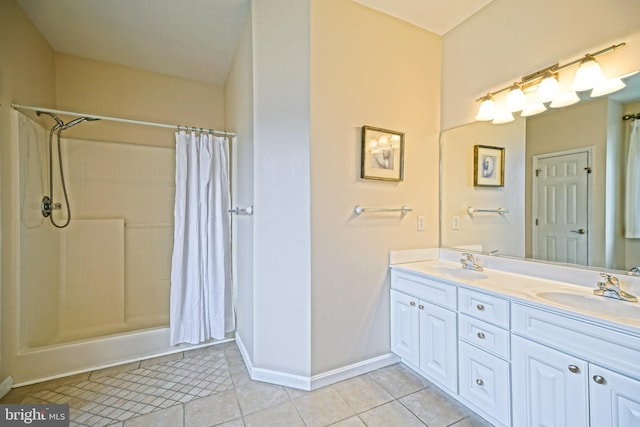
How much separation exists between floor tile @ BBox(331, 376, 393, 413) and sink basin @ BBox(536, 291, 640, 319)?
3.64ft

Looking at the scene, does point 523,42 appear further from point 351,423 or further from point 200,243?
point 200,243

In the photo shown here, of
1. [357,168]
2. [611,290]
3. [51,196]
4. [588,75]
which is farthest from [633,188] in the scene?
[51,196]

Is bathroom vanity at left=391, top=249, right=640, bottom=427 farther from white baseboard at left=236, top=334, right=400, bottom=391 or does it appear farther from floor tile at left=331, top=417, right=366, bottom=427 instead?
floor tile at left=331, top=417, right=366, bottom=427

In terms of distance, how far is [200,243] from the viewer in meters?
2.37

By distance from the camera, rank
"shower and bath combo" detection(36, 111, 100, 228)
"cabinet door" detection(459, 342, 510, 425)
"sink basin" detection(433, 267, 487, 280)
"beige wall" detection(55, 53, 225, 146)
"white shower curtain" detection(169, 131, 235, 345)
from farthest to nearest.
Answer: "beige wall" detection(55, 53, 225, 146) → "white shower curtain" detection(169, 131, 235, 345) → "shower and bath combo" detection(36, 111, 100, 228) → "sink basin" detection(433, 267, 487, 280) → "cabinet door" detection(459, 342, 510, 425)

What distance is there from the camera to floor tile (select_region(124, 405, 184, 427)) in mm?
1489

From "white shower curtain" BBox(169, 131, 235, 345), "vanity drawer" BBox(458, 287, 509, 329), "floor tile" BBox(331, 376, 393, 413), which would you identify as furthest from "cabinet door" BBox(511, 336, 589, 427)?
"white shower curtain" BBox(169, 131, 235, 345)

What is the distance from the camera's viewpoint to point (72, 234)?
2.39 metres

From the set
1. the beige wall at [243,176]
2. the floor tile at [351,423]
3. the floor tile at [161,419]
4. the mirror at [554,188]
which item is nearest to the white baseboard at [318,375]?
the beige wall at [243,176]

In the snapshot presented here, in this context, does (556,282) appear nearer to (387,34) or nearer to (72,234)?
(387,34)

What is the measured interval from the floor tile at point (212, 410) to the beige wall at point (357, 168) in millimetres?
542

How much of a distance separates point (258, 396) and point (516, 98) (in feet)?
8.49

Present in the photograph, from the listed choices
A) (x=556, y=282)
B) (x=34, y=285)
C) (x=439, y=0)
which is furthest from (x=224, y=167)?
(x=556, y=282)

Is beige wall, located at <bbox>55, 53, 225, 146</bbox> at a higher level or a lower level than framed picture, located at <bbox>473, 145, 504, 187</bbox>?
higher
